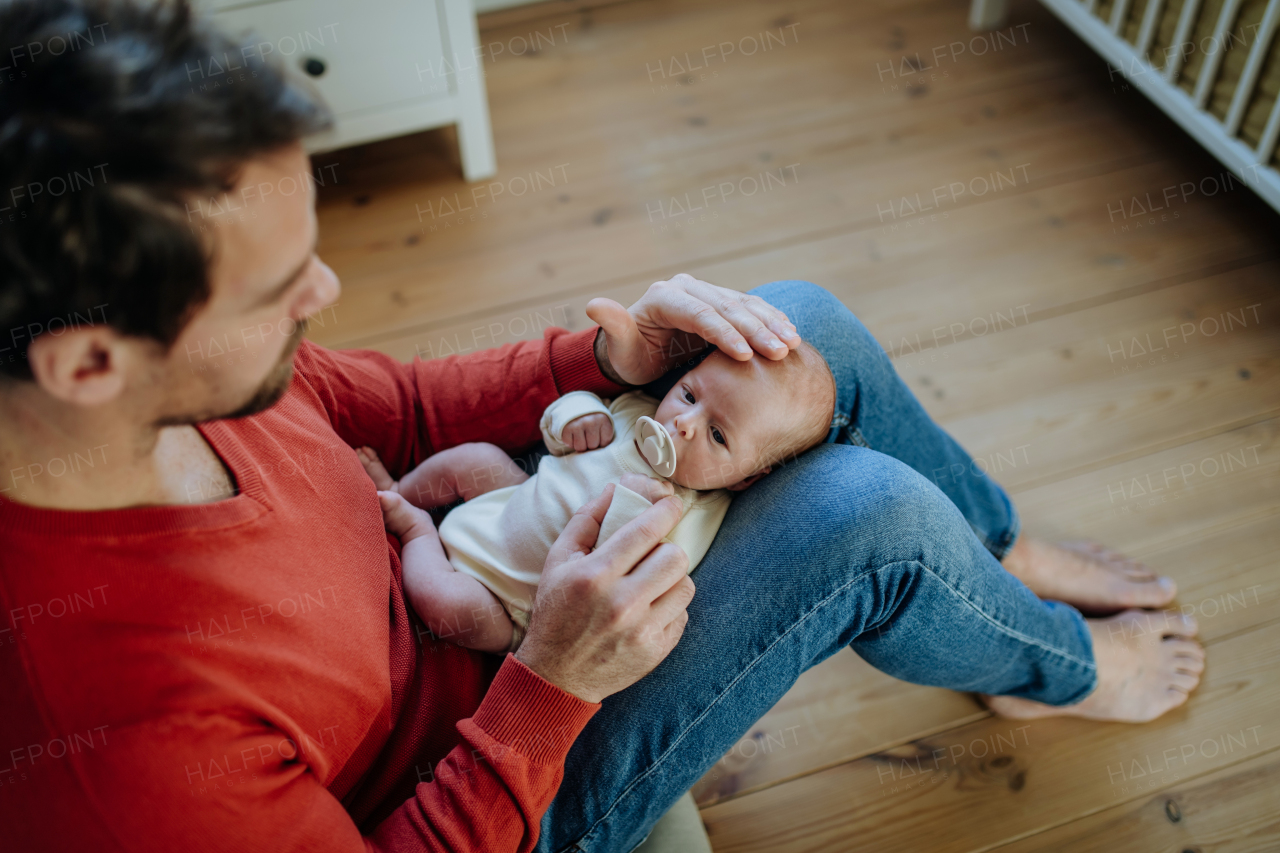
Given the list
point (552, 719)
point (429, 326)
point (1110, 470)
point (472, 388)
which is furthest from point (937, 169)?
point (552, 719)

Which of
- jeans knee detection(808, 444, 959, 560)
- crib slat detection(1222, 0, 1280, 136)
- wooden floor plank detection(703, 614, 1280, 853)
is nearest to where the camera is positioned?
jeans knee detection(808, 444, 959, 560)

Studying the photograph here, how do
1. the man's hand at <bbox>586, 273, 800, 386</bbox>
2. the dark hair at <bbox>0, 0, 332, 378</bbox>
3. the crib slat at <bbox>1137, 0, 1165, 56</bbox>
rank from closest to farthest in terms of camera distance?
the dark hair at <bbox>0, 0, 332, 378</bbox> < the man's hand at <bbox>586, 273, 800, 386</bbox> < the crib slat at <bbox>1137, 0, 1165, 56</bbox>

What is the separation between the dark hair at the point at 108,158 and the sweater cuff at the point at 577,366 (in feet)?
1.85

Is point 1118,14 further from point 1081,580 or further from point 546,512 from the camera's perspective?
point 546,512

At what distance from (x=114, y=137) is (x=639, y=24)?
2119mm

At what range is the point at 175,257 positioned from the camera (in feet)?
1.95

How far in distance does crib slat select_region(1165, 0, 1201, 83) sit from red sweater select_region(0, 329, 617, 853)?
1715 mm

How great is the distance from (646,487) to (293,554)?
367mm

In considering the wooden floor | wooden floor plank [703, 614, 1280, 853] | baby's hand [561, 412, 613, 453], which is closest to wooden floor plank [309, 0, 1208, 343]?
the wooden floor

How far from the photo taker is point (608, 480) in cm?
109

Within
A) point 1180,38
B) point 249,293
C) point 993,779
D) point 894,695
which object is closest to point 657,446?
point 249,293

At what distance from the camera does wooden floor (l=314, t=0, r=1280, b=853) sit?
1296 millimetres

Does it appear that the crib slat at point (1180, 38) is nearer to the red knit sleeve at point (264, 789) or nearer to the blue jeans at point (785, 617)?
the blue jeans at point (785, 617)

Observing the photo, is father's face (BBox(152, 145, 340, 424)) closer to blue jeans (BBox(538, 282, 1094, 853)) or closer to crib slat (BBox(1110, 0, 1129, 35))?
blue jeans (BBox(538, 282, 1094, 853))
